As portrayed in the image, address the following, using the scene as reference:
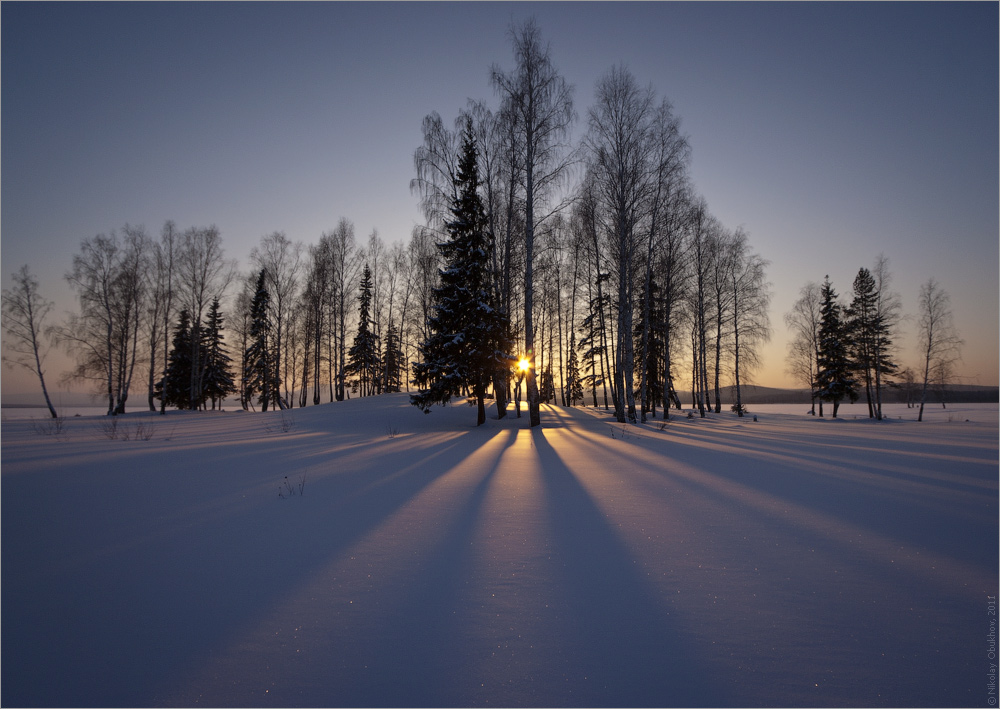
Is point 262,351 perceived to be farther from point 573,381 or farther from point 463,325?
point 573,381

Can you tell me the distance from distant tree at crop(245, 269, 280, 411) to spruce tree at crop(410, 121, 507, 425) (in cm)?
1940

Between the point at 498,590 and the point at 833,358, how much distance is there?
38606mm

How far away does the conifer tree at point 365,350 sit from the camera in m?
33.9

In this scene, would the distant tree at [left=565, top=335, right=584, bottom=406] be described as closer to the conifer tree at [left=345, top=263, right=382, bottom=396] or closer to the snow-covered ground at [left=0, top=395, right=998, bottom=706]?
the conifer tree at [left=345, top=263, right=382, bottom=396]

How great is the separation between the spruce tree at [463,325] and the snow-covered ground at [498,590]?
356 inches

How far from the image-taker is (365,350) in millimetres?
36344

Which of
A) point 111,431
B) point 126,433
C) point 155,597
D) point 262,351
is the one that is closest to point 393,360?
point 262,351

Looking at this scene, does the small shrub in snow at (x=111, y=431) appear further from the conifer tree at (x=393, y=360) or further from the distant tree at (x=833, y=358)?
the distant tree at (x=833, y=358)

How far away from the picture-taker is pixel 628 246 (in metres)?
16.6

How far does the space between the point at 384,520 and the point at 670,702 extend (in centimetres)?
298

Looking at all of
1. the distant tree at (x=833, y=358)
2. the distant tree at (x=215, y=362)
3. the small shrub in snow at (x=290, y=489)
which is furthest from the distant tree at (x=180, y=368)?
the distant tree at (x=833, y=358)

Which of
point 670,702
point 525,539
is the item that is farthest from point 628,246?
point 670,702

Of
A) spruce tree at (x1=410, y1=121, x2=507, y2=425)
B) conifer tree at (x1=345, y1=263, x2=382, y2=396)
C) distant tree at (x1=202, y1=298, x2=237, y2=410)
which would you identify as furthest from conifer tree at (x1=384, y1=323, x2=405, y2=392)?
spruce tree at (x1=410, y1=121, x2=507, y2=425)

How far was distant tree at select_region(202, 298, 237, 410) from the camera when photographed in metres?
35.8
